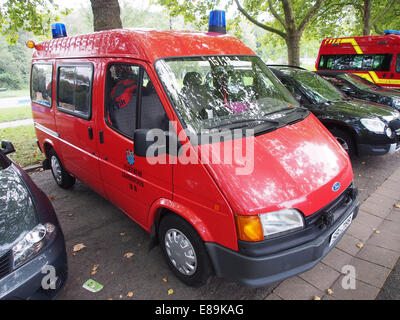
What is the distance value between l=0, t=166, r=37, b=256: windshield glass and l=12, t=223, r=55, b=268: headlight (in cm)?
5

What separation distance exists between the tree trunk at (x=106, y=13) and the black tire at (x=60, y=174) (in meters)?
3.02

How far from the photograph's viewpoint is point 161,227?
268cm

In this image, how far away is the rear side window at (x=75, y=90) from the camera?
10.7 ft

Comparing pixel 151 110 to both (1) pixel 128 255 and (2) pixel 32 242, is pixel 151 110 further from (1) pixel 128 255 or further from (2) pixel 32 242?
(1) pixel 128 255

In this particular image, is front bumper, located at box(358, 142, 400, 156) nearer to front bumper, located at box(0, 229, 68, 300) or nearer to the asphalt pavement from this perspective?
the asphalt pavement

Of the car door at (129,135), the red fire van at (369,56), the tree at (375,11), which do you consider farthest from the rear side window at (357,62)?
the car door at (129,135)

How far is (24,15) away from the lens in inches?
334

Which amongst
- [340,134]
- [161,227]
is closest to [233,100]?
[161,227]

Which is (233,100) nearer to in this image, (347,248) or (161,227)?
(161,227)

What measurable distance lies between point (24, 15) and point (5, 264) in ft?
30.2

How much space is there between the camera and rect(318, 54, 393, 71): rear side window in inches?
408

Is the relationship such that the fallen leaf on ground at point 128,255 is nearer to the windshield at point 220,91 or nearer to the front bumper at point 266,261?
the front bumper at point 266,261

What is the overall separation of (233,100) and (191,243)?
143 cm

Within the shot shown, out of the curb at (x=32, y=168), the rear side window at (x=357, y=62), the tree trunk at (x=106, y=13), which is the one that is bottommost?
the curb at (x=32, y=168)
